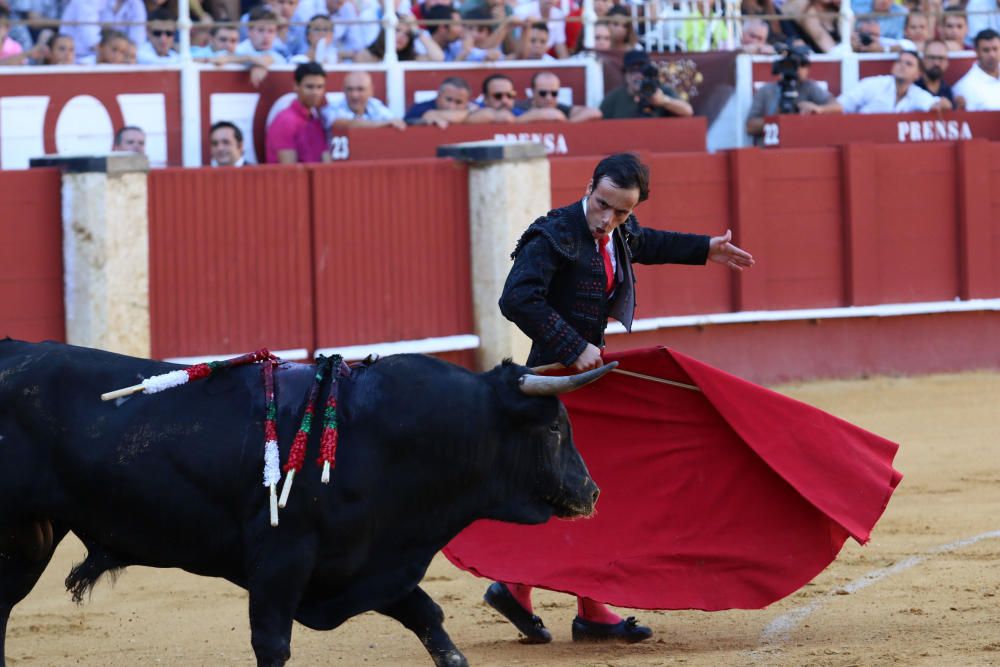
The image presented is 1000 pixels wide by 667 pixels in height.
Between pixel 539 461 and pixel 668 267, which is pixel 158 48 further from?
pixel 539 461

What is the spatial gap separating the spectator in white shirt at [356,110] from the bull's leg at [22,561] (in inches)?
214

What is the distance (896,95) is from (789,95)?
3.04 ft

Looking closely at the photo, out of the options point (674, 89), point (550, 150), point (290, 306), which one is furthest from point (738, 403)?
point (674, 89)

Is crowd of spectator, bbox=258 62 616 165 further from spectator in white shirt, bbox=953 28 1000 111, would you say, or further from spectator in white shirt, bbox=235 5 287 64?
spectator in white shirt, bbox=953 28 1000 111

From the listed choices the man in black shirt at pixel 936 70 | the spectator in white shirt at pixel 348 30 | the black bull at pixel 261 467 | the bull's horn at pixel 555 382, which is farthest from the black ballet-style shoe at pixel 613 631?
the man in black shirt at pixel 936 70

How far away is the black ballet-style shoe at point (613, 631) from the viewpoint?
15.6 feet

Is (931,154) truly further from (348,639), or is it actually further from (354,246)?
(348,639)

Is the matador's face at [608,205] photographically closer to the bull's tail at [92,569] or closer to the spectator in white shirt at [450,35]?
the bull's tail at [92,569]

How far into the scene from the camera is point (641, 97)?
10219 mm

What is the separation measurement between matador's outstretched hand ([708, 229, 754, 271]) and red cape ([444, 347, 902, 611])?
29 cm

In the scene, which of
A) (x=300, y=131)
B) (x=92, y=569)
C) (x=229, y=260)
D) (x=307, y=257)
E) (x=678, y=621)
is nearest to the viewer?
(x=92, y=569)

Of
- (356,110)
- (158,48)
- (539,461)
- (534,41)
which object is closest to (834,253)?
(534,41)

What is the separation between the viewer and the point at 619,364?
4648 mm

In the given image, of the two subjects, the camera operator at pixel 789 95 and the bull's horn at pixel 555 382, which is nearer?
the bull's horn at pixel 555 382
